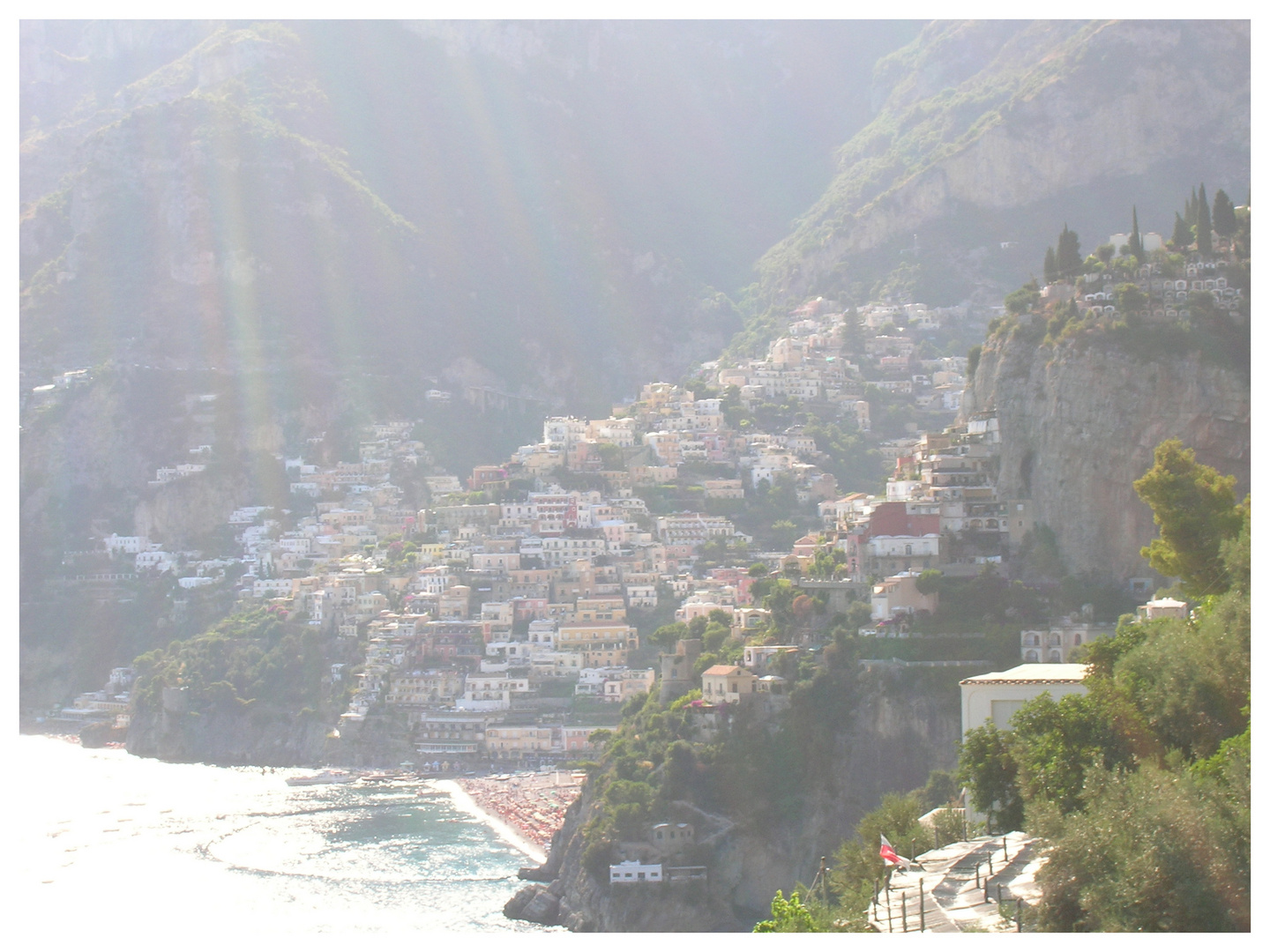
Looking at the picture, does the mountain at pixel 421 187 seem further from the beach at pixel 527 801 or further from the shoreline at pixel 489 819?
the beach at pixel 527 801

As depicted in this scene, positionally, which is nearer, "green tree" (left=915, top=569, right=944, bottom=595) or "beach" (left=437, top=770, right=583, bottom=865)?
"green tree" (left=915, top=569, right=944, bottom=595)

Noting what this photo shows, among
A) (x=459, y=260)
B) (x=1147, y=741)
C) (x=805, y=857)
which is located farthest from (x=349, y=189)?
(x=1147, y=741)

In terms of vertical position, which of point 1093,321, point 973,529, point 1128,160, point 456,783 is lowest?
point 456,783

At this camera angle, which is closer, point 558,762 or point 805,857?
point 805,857

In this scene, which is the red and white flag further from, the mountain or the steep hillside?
the mountain

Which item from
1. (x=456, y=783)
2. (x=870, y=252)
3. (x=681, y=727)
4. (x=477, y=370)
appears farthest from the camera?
(x=477, y=370)

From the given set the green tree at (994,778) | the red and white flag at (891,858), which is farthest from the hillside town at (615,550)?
the red and white flag at (891,858)

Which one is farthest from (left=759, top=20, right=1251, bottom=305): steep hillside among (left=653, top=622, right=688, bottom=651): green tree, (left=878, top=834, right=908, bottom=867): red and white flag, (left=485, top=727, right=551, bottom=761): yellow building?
(left=878, top=834, right=908, bottom=867): red and white flag

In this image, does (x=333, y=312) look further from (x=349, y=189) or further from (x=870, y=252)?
(x=870, y=252)
